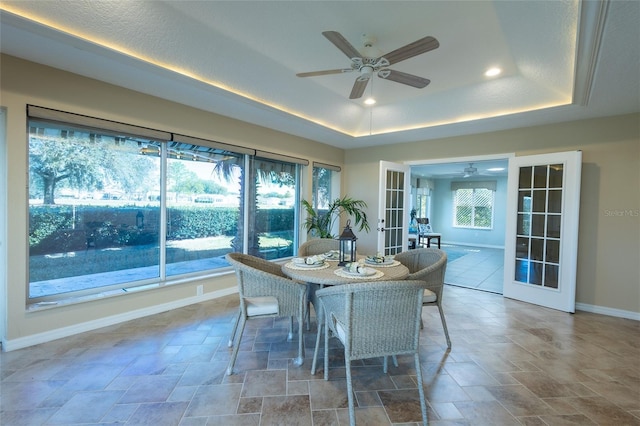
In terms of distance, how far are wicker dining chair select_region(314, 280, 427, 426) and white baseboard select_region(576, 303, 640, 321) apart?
11.4ft

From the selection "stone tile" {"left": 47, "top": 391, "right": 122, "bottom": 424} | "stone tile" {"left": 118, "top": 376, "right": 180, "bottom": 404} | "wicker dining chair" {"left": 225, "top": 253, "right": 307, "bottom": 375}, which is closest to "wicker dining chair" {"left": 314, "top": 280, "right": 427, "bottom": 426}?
"wicker dining chair" {"left": 225, "top": 253, "right": 307, "bottom": 375}

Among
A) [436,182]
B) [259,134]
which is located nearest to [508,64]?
[259,134]

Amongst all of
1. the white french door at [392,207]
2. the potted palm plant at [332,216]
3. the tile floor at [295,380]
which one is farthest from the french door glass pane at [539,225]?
the potted palm plant at [332,216]

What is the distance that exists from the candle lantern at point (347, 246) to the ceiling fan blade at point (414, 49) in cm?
147

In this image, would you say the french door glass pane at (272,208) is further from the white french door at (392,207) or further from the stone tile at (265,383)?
the stone tile at (265,383)

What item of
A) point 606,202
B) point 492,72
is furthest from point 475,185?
point 492,72

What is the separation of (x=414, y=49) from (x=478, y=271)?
5216 mm

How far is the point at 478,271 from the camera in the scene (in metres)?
5.95

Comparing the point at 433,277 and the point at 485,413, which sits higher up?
the point at 433,277

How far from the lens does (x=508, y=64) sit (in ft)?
10.6

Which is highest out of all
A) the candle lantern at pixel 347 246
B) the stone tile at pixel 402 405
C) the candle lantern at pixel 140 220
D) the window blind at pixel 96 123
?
the window blind at pixel 96 123

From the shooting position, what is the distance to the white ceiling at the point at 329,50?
2170 mm

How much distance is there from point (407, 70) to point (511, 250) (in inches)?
118

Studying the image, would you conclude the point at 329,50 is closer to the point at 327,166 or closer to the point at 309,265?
the point at 309,265
